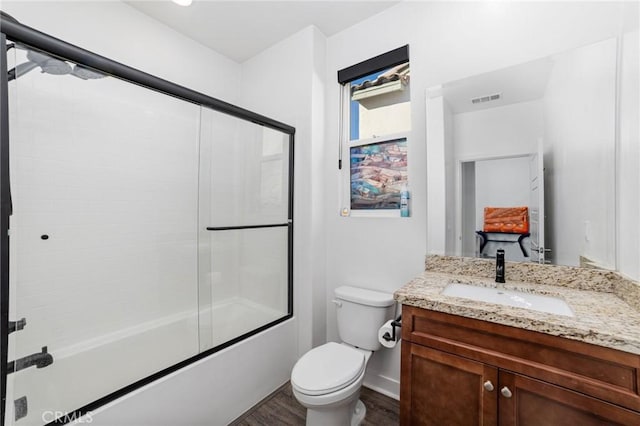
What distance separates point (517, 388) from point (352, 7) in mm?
2319

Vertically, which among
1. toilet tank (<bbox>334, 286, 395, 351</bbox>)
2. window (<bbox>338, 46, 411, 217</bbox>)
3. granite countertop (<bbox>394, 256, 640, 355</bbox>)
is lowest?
toilet tank (<bbox>334, 286, 395, 351</bbox>)

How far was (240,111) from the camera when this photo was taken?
5.84 feet

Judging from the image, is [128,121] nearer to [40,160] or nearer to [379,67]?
[40,160]

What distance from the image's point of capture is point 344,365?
144cm

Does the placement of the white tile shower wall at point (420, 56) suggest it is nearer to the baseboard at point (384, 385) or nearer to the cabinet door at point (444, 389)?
the baseboard at point (384, 385)

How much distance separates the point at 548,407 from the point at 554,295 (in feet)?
1.60

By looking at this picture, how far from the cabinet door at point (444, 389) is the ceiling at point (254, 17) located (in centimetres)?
217

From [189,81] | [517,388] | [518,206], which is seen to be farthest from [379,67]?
[517,388]

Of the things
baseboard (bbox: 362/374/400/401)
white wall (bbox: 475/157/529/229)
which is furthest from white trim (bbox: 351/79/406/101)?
baseboard (bbox: 362/374/400/401)

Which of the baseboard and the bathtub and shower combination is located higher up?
the bathtub and shower combination

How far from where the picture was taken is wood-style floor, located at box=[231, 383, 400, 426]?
159 cm

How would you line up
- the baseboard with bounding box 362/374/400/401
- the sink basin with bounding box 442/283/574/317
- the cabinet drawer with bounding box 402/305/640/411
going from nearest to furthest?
1. the cabinet drawer with bounding box 402/305/640/411
2. the sink basin with bounding box 442/283/574/317
3. the baseboard with bounding box 362/374/400/401

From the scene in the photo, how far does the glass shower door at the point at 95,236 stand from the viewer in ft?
4.00

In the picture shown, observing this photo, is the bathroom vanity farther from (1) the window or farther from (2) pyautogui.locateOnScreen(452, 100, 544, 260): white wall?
(1) the window
